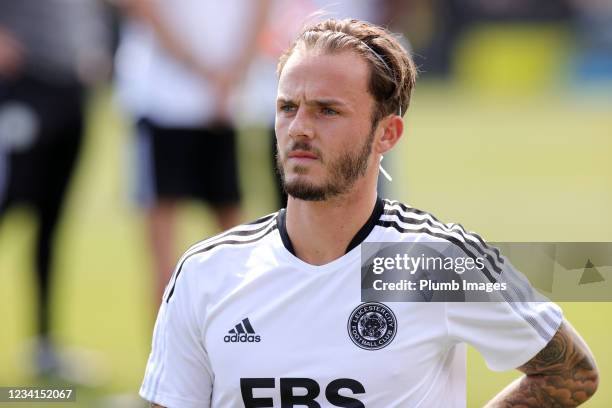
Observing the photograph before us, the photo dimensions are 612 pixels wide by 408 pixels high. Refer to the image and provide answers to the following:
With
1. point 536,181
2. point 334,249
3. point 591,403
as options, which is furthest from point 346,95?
point 536,181

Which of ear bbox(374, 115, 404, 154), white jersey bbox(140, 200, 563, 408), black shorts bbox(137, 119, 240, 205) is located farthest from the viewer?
black shorts bbox(137, 119, 240, 205)

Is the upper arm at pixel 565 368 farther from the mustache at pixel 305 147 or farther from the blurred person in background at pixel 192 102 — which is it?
the blurred person in background at pixel 192 102

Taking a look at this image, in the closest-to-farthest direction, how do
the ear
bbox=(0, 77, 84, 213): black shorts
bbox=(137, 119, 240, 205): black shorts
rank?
the ear → bbox=(137, 119, 240, 205): black shorts → bbox=(0, 77, 84, 213): black shorts

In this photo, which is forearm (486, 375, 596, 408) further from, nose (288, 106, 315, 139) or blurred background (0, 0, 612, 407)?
nose (288, 106, 315, 139)

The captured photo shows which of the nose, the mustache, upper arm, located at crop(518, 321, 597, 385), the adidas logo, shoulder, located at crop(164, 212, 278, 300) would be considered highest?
the nose

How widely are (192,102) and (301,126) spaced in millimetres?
3454

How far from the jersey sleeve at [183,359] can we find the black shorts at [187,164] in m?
3.28

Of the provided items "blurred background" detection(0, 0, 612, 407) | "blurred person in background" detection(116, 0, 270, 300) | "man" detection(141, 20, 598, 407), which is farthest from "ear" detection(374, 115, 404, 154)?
"blurred person in background" detection(116, 0, 270, 300)

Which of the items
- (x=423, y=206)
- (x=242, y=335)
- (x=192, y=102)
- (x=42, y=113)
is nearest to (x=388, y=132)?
(x=242, y=335)

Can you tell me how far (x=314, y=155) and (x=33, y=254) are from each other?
4.43 m

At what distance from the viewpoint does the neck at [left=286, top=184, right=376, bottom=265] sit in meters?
3.79

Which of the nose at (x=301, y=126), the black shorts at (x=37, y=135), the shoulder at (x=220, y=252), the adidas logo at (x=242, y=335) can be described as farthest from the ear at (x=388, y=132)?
the black shorts at (x=37, y=135)

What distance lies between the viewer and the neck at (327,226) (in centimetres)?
379

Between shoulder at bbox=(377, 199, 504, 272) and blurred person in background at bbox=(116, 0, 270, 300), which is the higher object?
blurred person in background at bbox=(116, 0, 270, 300)
